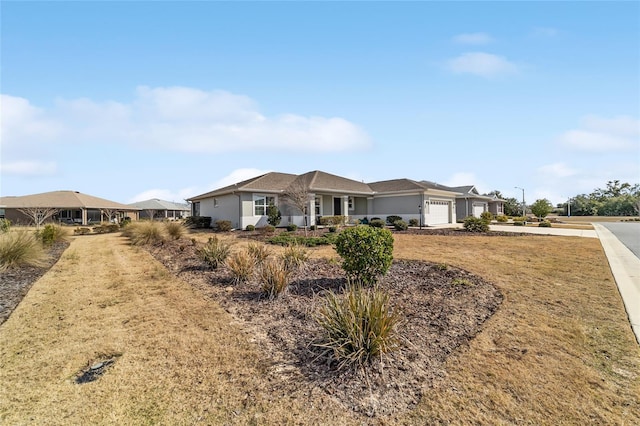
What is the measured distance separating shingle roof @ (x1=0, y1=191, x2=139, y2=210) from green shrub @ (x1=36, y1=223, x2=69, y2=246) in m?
21.5

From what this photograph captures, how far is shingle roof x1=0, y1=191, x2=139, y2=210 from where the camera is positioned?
112 feet

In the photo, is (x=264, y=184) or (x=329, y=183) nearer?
(x=264, y=184)

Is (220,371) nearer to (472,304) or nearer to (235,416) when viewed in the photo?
(235,416)

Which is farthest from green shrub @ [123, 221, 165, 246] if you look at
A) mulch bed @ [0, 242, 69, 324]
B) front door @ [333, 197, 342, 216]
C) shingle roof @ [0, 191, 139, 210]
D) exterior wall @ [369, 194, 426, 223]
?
shingle roof @ [0, 191, 139, 210]

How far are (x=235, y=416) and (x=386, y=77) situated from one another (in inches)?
495

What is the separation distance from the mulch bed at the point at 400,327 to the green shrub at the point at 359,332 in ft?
0.42

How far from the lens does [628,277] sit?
7562 millimetres

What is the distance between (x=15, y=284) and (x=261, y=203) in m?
16.3

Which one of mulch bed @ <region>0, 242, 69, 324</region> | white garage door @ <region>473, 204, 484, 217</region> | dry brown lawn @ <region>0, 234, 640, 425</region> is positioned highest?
white garage door @ <region>473, 204, 484, 217</region>

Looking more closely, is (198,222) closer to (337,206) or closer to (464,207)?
(337,206)

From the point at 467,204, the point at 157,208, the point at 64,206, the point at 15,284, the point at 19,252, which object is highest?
the point at 157,208

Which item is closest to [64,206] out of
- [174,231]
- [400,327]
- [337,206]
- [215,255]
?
[174,231]

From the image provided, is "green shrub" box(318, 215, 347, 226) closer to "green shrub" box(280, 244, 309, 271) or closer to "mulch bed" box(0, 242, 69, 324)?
"green shrub" box(280, 244, 309, 271)

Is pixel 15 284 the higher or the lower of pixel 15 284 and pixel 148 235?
the lower
